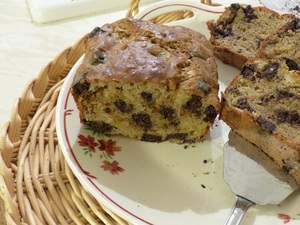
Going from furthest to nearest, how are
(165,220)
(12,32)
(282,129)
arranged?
(12,32) → (282,129) → (165,220)

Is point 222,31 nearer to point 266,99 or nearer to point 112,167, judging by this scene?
point 266,99

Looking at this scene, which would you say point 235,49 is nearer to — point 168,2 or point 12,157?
point 168,2

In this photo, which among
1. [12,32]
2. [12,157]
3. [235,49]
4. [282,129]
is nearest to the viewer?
[282,129]

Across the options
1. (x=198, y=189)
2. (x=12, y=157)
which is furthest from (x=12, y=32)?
(x=198, y=189)

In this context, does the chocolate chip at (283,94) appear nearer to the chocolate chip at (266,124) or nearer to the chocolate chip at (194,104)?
the chocolate chip at (266,124)

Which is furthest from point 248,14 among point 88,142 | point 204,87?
point 88,142

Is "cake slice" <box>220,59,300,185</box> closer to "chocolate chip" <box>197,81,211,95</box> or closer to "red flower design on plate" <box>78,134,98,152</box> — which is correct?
"chocolate chip" <box>197,81,211,95</box>

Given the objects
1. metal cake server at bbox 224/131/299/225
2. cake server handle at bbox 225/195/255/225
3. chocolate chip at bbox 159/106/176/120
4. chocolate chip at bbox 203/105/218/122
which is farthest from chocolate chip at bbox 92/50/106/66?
cake server handle at bbox 225/195/255/225
